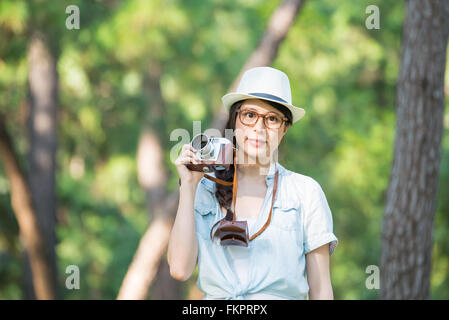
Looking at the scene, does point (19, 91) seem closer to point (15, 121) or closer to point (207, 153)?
point (15, 121)

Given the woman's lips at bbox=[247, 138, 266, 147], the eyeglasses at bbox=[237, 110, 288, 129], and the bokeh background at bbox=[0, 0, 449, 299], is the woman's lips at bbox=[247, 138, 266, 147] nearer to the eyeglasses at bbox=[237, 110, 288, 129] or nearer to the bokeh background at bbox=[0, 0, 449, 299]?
the eyeglasses at bbox=[237, 110, 288, 129]

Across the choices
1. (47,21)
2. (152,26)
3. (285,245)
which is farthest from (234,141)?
(152,26)

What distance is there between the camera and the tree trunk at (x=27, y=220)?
269 inches

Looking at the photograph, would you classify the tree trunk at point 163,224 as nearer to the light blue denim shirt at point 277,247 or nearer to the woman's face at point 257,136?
the woman's face at point 257,136

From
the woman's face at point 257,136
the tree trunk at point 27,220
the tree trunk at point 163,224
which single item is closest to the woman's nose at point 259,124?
the woman's face at point 257,136

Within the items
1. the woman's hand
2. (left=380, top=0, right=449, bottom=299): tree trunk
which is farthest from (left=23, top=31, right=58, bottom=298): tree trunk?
the woman's hand

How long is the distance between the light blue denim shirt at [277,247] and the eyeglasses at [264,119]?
232 mm

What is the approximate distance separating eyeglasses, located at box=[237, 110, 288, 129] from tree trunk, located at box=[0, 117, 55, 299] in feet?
16.3

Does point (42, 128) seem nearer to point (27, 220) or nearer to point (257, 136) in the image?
point (27, 220)

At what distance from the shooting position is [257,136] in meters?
2.33

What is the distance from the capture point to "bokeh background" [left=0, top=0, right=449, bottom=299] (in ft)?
38.1

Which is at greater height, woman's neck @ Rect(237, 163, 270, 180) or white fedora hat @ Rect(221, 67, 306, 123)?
white fedora hat @ Rect(221, 67, 306, 123)

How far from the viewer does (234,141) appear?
251 cm

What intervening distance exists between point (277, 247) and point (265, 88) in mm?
588
